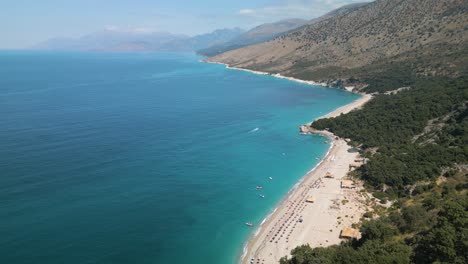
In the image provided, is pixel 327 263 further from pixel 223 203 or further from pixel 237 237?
pixel 223 203

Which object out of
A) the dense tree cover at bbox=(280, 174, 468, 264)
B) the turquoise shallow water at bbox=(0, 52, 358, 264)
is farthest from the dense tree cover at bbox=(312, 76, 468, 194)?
the turquoise shallow water at bbox=(0, 52, 358, 264)

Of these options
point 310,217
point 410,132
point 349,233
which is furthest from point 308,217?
point 410,132

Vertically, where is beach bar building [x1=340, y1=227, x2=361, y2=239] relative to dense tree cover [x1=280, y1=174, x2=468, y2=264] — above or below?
below

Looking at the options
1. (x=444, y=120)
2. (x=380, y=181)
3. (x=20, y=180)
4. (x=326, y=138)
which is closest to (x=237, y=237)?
(x=380, y=181)

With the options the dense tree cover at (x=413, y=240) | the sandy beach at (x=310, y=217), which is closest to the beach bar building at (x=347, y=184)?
the sandy beach at (x=310, y=217)

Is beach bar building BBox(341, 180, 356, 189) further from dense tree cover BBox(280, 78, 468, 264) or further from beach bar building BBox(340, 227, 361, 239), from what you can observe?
beach bar building BBox(340, 227, 361, 239)

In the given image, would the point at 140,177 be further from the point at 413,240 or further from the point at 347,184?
the point at 413,240

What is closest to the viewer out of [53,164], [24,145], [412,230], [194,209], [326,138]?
[412,230]
